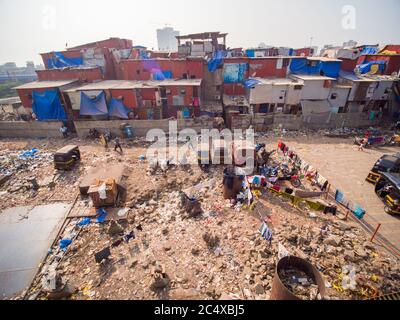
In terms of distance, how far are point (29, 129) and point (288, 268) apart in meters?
23.9

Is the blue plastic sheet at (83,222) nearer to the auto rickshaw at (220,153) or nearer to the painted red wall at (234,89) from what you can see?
the auto rickshaw at (220,153)

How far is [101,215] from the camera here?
9898 mm

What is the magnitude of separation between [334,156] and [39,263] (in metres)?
17.8

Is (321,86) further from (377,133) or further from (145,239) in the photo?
(145,239)

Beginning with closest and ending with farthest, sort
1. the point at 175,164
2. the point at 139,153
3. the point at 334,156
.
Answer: the point at 175,164, the point at 334,156, the point at 139,153

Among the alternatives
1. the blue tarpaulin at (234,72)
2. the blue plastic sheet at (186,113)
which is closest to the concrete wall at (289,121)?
the blue plastic sheet at (186,113)

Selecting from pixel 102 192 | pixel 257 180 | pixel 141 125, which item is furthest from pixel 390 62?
pixel 102 192

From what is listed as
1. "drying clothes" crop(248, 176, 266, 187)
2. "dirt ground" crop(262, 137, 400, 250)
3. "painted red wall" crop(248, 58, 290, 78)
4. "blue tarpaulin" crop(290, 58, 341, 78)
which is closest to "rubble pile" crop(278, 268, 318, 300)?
"drying clothes" crop(248, 176, 266, 187)

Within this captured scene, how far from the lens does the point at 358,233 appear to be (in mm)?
8469

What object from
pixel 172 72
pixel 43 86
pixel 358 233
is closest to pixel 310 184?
pixel 358 233

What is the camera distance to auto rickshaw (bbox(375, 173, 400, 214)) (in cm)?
941

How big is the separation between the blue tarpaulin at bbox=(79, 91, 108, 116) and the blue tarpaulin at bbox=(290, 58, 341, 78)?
20168 millimetres

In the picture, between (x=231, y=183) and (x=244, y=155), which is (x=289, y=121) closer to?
(x=244, y=155)
